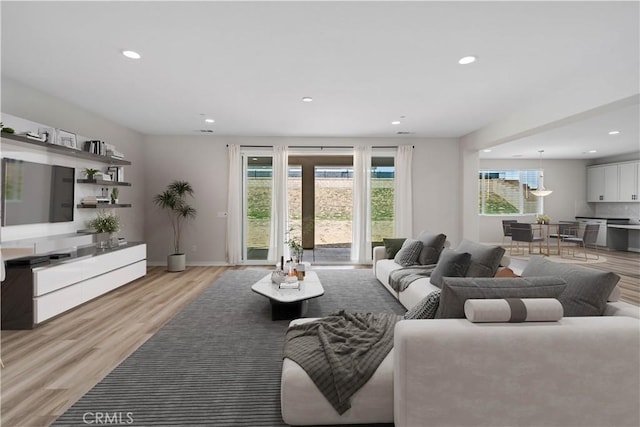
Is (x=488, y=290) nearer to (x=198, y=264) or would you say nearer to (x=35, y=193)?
(x=35, y=193)

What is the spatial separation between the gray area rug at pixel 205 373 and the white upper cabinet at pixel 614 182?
8.73m

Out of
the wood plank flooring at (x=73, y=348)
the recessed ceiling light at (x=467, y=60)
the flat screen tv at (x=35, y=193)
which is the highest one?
the recessed ceiling light at (x=467, y=60)

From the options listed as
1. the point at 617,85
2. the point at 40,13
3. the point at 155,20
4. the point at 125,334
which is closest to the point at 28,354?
the point at 125,334

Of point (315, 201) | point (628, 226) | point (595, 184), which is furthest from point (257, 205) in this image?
point (595, 184)

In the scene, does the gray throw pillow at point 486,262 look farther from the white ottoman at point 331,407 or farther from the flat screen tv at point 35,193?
the flat screen tv at point 35,193

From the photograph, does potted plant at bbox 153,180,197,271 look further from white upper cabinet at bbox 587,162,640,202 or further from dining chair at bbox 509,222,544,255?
white upper cabinet at bbox 587,162,640,202

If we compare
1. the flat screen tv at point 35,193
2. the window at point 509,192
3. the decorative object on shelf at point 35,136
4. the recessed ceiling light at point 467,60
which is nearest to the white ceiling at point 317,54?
the recessed ceiling light at point 467,60

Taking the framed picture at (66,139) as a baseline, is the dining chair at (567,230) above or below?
below

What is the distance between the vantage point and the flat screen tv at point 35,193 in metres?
3.37

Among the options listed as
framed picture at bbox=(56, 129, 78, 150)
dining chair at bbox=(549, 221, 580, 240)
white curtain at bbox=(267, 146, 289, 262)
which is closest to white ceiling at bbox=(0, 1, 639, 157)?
framed picture at bbox=(56, 129, 78, 150)

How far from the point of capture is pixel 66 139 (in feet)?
13.4

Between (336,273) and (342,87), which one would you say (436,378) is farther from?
(336,273)

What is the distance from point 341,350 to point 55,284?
326cm

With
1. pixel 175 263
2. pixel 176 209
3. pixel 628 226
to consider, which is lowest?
pixel 175 263
